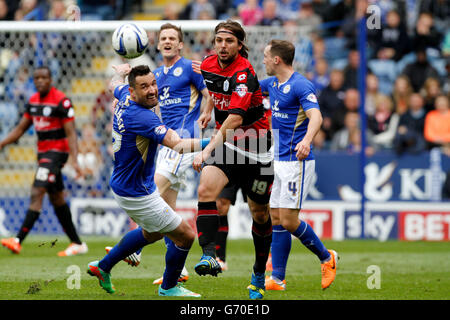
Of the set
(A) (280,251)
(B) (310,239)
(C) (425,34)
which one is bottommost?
(A) (280,251)

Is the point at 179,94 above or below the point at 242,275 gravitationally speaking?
above

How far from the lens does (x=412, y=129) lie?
48.3ft

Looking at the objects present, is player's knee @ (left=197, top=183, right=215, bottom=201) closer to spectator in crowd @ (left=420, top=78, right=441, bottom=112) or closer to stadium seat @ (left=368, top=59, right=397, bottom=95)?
spectator in crowd @ (left=420, top=78, right=441, bottom=112)

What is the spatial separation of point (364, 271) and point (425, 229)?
4571 millimetres

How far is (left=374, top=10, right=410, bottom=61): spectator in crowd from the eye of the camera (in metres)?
16.5

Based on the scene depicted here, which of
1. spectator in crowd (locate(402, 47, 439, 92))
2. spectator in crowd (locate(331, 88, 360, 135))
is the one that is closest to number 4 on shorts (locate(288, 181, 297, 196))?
spectator in crowd (locate(331, 88, 360, 135))

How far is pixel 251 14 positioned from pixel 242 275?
28.5 ft

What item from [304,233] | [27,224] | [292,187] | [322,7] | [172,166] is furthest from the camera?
[322,7]

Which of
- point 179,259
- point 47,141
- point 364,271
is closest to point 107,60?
point 47,141

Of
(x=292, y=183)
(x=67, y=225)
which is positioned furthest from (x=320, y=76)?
(x=292, y=183)

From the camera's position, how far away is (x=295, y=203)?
8000mm

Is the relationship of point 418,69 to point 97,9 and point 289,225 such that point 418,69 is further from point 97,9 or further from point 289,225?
point 289,225

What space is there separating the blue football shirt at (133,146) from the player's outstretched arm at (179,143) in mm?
76

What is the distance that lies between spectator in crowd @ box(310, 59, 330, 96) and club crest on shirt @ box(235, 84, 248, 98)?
8854mm
